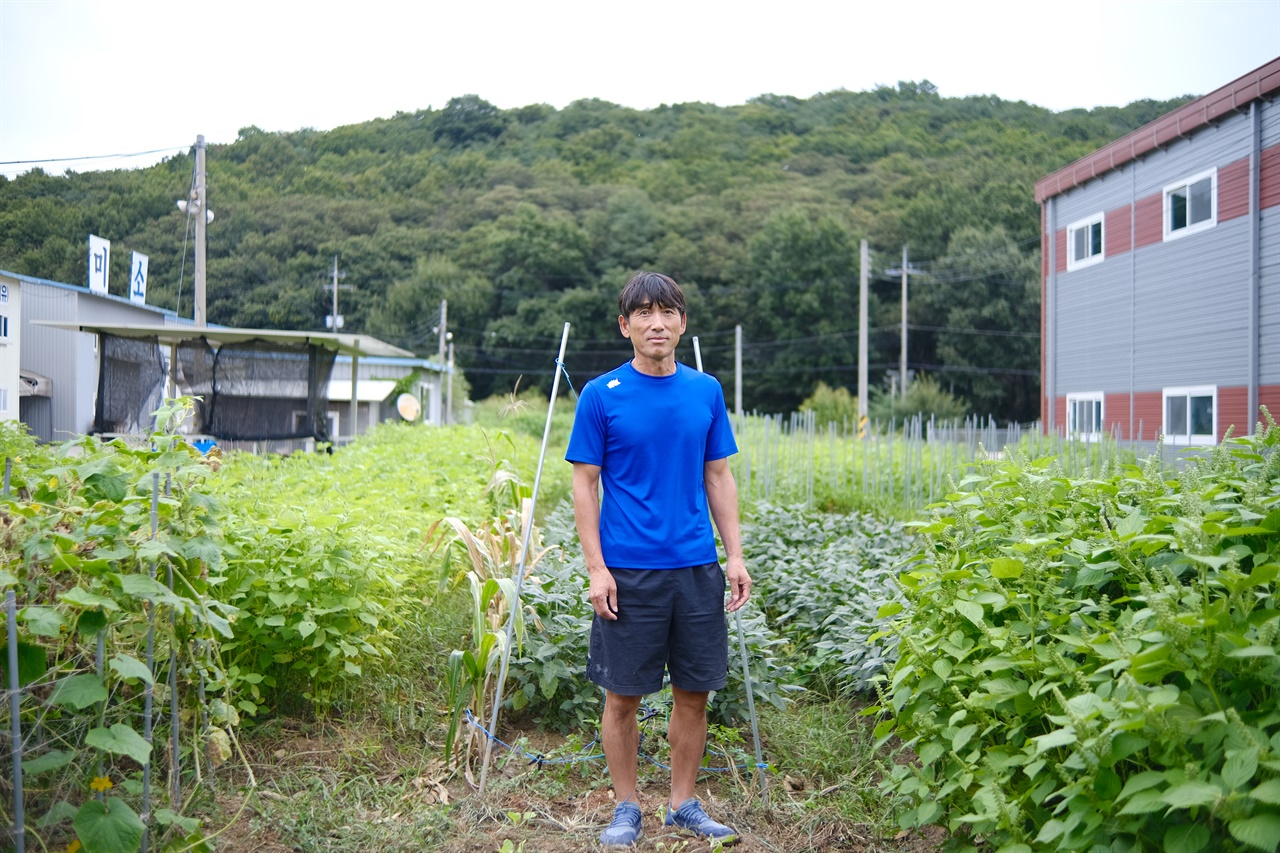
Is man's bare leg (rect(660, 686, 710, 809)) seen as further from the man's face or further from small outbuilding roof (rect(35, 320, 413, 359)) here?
small outbuilding roof (rect(35, 320, 413, 359))

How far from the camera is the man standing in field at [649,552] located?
3178mm

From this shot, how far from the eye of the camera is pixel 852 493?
37.1 feet

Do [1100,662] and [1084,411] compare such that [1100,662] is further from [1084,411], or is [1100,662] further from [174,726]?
[1084,411]

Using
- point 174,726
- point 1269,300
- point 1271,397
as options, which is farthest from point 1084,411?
point 174,726

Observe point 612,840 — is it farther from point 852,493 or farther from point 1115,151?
point 1115,151

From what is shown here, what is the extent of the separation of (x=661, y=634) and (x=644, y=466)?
0.56 meters

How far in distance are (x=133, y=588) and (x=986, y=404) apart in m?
44.8

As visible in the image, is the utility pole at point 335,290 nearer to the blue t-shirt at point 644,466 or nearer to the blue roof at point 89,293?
the blue roof at point 89,293

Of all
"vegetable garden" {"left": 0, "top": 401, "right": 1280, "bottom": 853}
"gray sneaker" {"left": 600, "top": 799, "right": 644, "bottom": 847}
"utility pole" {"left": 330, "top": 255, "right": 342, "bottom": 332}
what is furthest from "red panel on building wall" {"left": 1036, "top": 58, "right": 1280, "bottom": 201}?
"utility pole" {"left": 330, "top": 255, "right": 342, "bottom": 332}

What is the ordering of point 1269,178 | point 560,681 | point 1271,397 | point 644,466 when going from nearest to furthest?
point 644,466, point 560,681, point 1269,178, point 1271,397

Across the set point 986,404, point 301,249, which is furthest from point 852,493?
point 986,404

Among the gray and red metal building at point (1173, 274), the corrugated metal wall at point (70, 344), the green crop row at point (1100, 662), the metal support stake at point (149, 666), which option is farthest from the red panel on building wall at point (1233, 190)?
the corrugated metal wall at point (70, 344)

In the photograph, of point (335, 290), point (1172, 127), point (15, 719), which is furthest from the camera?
point (335, 290)

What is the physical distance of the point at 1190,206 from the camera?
1352 centimetres
